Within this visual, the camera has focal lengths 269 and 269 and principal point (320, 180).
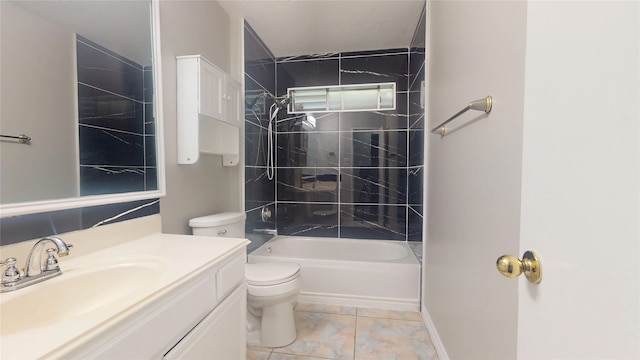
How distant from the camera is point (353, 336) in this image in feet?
5.99

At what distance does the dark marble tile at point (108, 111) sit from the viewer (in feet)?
3.66

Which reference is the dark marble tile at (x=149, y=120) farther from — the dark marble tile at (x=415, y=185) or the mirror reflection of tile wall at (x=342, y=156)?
the dark marble tile at (x=415, y=185)

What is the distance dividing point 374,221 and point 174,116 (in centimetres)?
219

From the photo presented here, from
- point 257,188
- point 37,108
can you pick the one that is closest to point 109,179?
point 37,108

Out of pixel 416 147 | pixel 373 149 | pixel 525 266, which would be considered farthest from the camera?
pixel 373 149

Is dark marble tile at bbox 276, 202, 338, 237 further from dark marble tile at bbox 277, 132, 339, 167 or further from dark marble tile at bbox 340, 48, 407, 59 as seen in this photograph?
dark marble tile at bbox 340, 48, 407, 59

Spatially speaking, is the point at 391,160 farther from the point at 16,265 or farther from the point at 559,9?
the point at 16,265

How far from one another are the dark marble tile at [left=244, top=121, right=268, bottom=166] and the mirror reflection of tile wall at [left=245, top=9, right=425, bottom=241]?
0.4 inches

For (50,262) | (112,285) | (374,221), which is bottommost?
(374,221)

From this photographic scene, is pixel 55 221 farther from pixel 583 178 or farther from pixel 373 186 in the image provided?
pixel 373 186

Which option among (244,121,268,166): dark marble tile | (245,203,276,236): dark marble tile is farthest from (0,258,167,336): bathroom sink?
(244,121,268,166): dark marble tile

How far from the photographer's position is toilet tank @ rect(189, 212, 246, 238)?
172 cm

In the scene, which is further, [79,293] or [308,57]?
[308,57]

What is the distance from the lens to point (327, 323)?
1.99m
